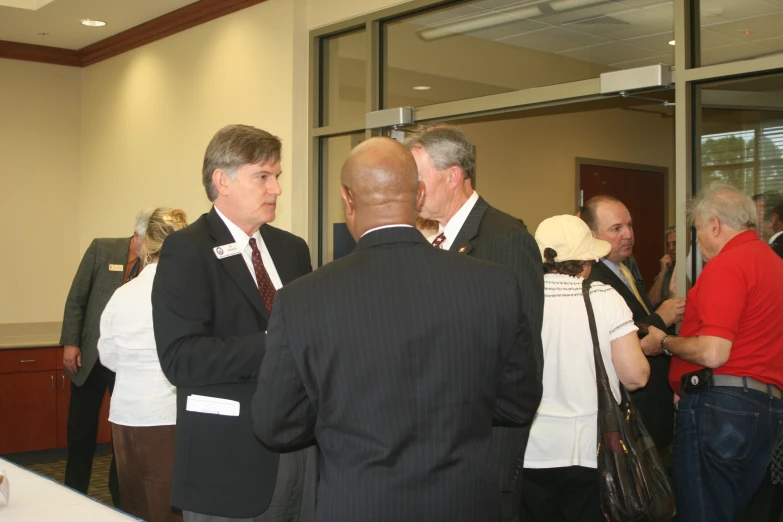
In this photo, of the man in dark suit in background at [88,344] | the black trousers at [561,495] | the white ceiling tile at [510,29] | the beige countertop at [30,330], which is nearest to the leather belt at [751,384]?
the black trousers at [561,495]

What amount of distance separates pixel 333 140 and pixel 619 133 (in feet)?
7.13

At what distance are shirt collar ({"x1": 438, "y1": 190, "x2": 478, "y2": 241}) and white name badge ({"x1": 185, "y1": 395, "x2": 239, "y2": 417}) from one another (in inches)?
33.0

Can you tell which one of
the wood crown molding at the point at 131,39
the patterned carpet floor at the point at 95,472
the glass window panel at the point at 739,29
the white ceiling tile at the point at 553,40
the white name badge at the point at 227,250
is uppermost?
the wood crown molding at the point at 131,39

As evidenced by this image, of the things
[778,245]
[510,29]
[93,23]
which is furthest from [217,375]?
[93,23]

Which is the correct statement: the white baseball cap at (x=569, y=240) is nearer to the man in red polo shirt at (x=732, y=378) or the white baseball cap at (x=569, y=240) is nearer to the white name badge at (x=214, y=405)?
the man in red polo shirt at (x=732, y=378)

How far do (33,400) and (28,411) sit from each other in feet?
0.30

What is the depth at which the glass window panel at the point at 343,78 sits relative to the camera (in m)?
5.95

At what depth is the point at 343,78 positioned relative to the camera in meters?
6.11

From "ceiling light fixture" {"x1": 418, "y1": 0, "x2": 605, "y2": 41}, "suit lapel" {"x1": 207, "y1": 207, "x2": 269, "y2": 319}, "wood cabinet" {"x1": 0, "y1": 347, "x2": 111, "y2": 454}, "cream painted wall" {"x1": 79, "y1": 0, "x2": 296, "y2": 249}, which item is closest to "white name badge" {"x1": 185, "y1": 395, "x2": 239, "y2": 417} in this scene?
"suit lapel" {"x1": 207, "y1": 207, "x2": 269, "y2": 319}

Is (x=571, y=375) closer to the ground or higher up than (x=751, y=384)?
higher up

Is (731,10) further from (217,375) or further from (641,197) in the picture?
(217,375)

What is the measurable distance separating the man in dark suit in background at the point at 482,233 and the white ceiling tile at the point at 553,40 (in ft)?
7.42

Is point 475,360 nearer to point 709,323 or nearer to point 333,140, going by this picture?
point 709,323

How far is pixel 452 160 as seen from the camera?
2592 millimetres
